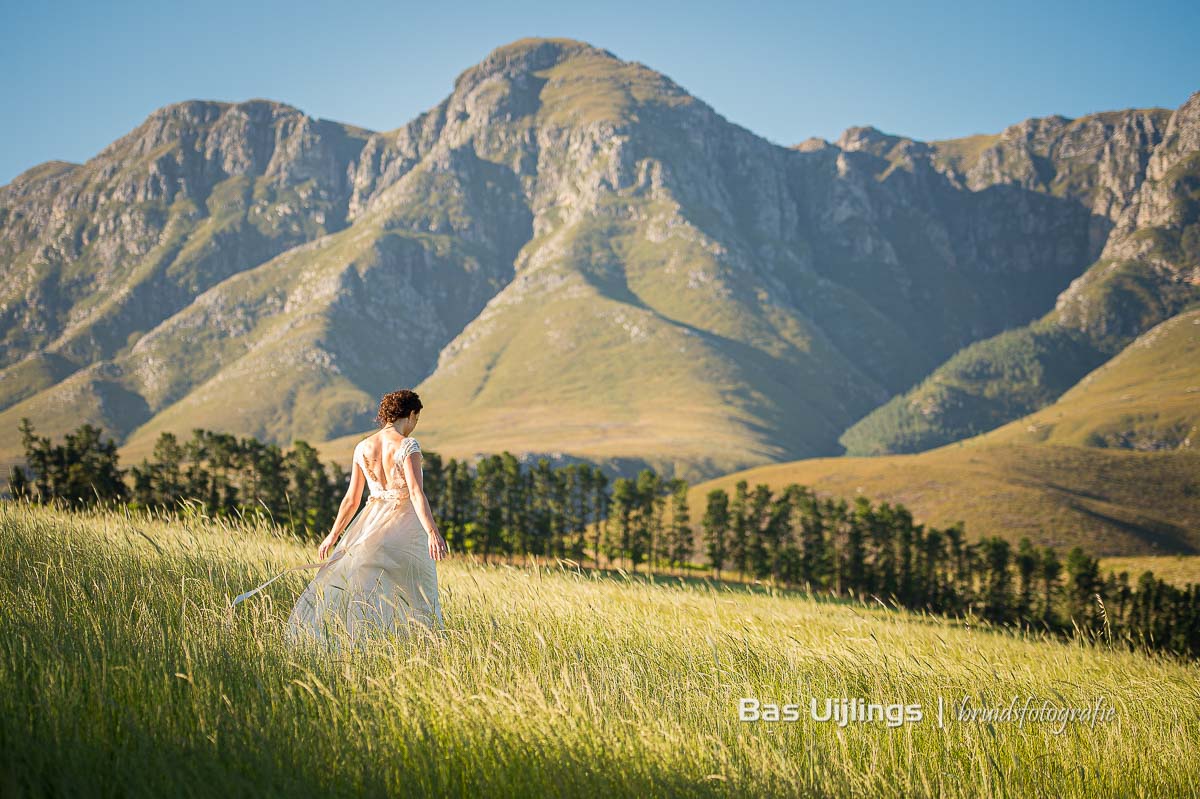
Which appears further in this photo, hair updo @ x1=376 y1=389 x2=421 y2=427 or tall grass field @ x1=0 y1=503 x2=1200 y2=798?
hair updo @ x1=376 y1=389 x2=421 y2=427

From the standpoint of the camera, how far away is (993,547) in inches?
1850

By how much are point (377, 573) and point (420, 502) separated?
0.89 m

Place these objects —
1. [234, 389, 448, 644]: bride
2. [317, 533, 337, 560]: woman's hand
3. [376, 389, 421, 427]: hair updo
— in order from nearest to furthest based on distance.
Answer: [234, 389, 448, 644]: bride, [317, 533, 337, 560]: woman's hand, [376, 389, 421, 427]: hair updo

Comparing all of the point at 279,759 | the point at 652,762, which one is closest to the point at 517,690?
the point at 652,762

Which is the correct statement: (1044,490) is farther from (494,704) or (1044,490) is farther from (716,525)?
(494,704)

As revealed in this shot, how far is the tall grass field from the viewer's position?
185 inches

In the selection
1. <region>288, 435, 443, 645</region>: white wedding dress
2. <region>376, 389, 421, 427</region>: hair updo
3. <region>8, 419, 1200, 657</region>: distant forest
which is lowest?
<region>8, 419, 1200, 657</region>: distant forest

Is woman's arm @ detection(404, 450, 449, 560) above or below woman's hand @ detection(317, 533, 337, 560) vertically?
above

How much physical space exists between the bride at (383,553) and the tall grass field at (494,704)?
43 centimetres

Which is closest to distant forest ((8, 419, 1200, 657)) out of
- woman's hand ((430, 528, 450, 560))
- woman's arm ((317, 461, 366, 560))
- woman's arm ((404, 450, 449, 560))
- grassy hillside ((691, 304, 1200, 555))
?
woman's arm ((317, 461, 366, 560))

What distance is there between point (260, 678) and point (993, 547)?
4943 cm

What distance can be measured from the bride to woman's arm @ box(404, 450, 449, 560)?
11mm

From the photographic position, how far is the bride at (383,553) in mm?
7702

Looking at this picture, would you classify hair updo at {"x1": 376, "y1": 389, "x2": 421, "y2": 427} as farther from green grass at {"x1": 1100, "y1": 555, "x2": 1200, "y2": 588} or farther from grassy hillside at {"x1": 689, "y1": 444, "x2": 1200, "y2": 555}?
grassy hillside at {"x1": 689, "y1": 444, "x2": 1200, "y2": 555}
